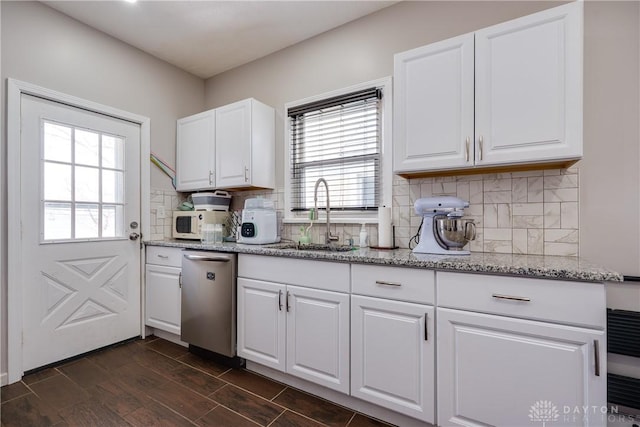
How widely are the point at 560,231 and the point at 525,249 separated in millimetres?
202

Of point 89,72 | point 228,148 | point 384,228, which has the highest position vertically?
point 89,72

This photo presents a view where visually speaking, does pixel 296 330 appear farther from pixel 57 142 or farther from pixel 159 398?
pixel 57 142

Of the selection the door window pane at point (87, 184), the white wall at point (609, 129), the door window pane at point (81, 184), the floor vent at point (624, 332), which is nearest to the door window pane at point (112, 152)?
the door window pane at point (81, 184)

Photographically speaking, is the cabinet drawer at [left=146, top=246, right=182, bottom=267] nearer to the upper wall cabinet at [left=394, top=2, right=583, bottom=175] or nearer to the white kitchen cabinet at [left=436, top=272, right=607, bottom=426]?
the upper wall cabinet at [left=394, top=2, right=583, bottom=175]

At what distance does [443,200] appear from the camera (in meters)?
1.74

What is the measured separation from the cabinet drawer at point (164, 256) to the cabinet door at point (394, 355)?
1.69 metres

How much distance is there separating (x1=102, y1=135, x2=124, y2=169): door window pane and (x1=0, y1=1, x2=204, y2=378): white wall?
0.94 feet

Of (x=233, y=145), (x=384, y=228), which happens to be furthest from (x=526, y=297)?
(x=233, y=145)

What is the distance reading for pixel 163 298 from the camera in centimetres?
268

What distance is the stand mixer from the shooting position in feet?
5.57

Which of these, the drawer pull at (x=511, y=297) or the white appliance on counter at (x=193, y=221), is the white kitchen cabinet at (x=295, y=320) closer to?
the drawer pull at (x=511, y=297)

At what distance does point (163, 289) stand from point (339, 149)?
199 centimetres

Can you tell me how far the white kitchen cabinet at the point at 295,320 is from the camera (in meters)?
1.74

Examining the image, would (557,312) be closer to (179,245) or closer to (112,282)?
(179,245)
